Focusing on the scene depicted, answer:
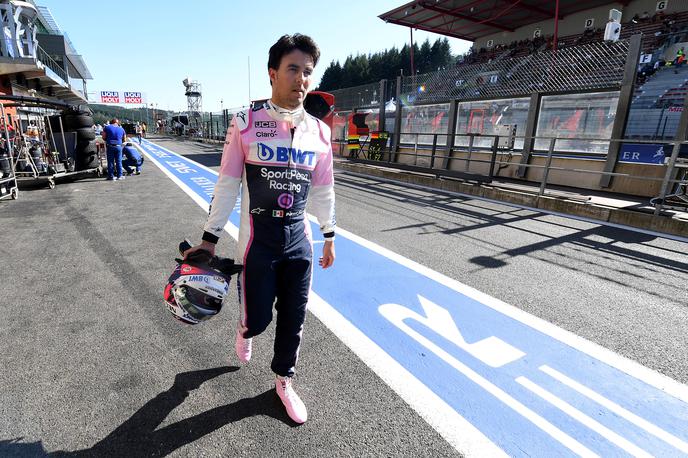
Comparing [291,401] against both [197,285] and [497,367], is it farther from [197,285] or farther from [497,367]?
[497,367]

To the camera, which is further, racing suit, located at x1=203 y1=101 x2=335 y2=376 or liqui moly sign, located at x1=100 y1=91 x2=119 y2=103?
liqui moly sign, located at x1=100 y1=91 x2=119 y2=103

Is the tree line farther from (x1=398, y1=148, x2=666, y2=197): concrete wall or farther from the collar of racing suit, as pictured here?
the collar of racing suit

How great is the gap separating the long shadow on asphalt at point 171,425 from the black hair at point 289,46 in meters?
1.84

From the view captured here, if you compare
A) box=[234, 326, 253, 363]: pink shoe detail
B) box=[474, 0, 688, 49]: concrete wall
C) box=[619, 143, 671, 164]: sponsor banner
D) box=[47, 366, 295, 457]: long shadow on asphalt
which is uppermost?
box=[474, 0, 688, 49]: concrete wall

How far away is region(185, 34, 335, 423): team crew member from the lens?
1.79 m

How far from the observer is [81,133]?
10625 millimetres

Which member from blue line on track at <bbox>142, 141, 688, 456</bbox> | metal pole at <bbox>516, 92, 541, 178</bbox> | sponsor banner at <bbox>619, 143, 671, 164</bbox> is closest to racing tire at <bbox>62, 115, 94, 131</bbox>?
blue line on track at <bbox>142, 141, 688, 456</bbox>

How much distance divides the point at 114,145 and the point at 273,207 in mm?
10919

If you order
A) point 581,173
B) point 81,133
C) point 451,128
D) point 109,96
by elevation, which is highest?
point 109,96

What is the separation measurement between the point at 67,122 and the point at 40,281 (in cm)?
980

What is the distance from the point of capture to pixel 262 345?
103 inches

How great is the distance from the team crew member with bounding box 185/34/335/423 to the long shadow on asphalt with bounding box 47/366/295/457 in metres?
0.15

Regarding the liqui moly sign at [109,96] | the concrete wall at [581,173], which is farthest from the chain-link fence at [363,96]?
the liqui moly sign at [109,96]

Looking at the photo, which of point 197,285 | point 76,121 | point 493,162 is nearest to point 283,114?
point 197,285
